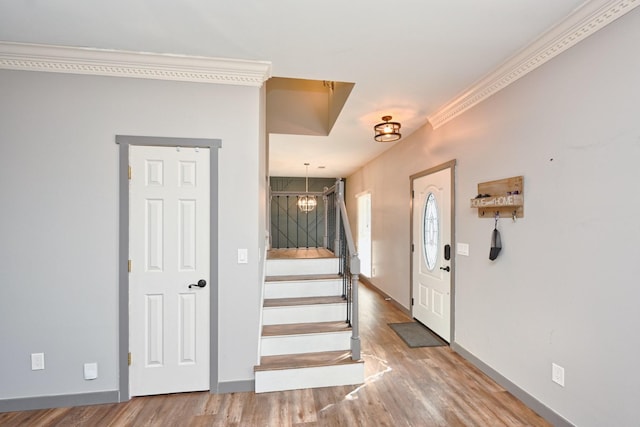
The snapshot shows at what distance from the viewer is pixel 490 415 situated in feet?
7.52

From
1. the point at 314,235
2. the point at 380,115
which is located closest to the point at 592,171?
the point at 380,115

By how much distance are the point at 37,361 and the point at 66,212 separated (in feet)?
3.85

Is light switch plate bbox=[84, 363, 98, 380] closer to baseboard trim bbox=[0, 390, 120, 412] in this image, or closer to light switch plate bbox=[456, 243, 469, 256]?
baseboard trim bbox=[0, 390, 120, 412]

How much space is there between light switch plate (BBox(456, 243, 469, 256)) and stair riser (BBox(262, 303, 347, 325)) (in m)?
1.39

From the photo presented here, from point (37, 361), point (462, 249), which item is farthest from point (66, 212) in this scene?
point (462, 249)

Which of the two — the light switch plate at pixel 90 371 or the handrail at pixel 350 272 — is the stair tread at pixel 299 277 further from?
the light switch plate at pixel 90 371

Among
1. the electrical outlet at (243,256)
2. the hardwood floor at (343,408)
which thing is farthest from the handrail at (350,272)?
the electrical outlet at (243,256)

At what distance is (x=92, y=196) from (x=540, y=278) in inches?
141

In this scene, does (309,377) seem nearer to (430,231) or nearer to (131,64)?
(430,231)

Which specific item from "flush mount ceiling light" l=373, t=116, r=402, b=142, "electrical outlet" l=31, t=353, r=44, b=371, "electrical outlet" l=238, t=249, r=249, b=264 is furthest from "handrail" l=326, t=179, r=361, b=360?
"electrical outlet" l=31, t=353, r=44, b=371

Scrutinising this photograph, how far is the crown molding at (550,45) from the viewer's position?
5.87 ft

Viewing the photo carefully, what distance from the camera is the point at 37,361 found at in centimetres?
236

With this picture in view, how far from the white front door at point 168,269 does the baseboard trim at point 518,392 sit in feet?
8.37

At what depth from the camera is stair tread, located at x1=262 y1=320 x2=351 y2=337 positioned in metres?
2.88
